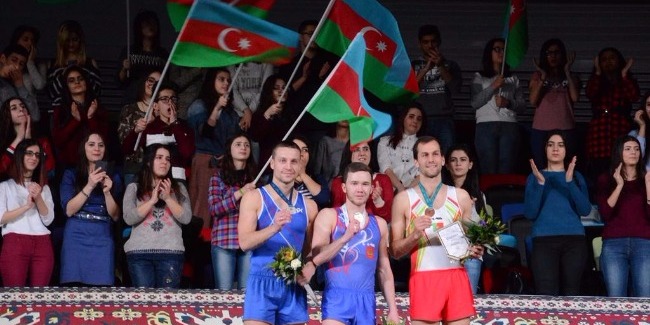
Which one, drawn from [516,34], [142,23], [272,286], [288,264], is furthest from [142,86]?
[288,264]

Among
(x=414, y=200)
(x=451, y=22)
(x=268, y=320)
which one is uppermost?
(x=451, y=22)

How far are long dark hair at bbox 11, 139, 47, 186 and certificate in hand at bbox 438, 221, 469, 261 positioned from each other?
164 inches

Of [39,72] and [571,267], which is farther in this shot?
[39,72]

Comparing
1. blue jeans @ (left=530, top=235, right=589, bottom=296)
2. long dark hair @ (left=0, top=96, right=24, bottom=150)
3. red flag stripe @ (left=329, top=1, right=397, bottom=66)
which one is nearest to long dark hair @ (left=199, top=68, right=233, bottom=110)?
red flag stripe @ (left=329, top=1, right=397, bottom=66)

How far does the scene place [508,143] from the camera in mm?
16938

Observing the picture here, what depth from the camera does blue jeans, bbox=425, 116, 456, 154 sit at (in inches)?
659

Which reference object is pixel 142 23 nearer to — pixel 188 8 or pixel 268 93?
pixel 268 93

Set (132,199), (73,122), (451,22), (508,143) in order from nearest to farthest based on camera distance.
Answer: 1. (132,199)
2. (73,122)
3. (508,143)
4. (451,22)

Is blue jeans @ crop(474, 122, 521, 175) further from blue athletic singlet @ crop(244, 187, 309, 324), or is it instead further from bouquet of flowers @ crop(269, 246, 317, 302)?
bouquet of flowers @ crop(269, 246, 317, 302)

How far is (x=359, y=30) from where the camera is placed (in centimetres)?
1490

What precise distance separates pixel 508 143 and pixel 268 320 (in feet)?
18.1

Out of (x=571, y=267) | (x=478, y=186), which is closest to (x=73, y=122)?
(x=478, y=186)

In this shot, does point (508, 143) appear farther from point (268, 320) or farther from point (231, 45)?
point (268, 320)

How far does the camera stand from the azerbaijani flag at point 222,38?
1442cm
